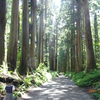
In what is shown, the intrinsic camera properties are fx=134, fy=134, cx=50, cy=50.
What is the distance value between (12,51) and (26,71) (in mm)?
2600

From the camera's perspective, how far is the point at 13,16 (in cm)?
975

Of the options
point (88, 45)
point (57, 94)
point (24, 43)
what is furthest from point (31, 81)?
point (88, 45)

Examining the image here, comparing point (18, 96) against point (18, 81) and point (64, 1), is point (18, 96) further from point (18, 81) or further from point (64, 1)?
point (64, 1)

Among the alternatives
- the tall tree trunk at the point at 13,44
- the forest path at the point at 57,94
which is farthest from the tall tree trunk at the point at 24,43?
the forest path at the point at 57,94

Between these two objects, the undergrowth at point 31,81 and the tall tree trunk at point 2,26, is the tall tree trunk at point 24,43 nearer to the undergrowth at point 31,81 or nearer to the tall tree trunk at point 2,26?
the undergrowth at point 31,81

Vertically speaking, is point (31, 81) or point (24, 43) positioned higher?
point (24, 43)

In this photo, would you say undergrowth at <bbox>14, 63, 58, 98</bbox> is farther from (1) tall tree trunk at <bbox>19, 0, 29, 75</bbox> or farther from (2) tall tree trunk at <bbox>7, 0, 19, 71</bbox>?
(2) tall tree trunk at <bbox>7, 0, 19, 71</bbox>

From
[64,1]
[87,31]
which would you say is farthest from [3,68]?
[64,1]

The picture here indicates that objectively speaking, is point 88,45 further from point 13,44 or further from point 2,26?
point 2,26

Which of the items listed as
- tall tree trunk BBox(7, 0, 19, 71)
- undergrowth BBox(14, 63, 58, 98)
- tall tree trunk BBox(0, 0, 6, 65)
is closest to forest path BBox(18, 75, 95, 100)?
undergrowth BBox(14, 63, 58, 98)

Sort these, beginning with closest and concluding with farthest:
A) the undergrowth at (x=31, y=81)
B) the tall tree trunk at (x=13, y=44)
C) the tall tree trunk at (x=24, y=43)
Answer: the undergrowth at (x=31, y=81)
the tall tree trunk at (x=13, y=44)
the tall tree trunk at (x=24, y=43)

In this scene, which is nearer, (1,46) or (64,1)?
(1,46)

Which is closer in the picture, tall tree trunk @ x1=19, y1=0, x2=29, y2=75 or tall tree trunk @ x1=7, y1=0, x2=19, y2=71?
tall tree trunk @ x1=7, y1=0, x2=19, y2=71

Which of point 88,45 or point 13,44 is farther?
point 88,45
